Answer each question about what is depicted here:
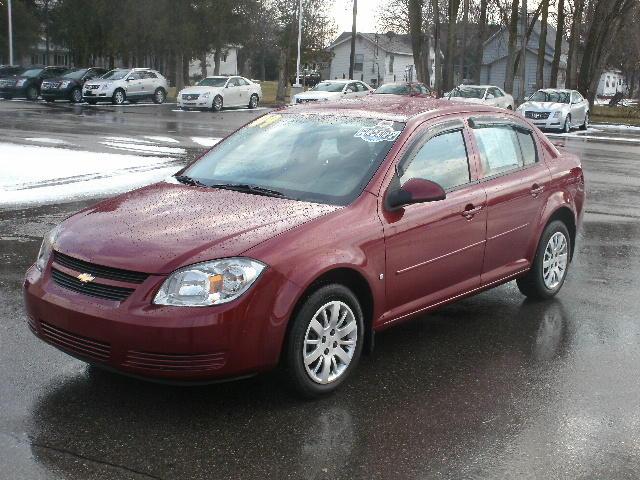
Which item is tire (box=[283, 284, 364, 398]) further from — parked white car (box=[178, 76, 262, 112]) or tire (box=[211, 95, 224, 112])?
tire (box=[211, 95, 224, 112])

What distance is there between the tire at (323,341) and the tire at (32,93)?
38148mm

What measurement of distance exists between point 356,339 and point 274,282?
79 cm

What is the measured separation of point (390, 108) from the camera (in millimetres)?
5926

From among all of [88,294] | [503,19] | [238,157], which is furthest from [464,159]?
[503,19]

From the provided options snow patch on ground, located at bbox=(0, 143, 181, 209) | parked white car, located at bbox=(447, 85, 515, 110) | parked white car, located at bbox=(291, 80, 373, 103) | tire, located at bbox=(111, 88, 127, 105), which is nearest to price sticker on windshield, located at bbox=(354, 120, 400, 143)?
snow patch on ground, located at bbox=(0, 143, 181, 209)

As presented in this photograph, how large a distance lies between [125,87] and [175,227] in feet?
115

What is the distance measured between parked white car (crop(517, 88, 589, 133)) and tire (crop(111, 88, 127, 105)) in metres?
17.6

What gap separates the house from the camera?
103500mm

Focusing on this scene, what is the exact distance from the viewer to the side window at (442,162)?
17.9ft

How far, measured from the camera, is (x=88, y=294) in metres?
4.33

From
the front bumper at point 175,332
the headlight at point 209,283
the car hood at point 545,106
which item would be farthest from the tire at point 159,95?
the headlight at point 209,283

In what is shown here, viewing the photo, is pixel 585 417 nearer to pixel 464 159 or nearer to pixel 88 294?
pixel 464 159

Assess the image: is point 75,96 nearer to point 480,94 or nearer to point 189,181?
point 480,94

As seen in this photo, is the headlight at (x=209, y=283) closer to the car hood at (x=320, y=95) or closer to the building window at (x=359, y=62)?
the car hood at (x=320, y=95)
